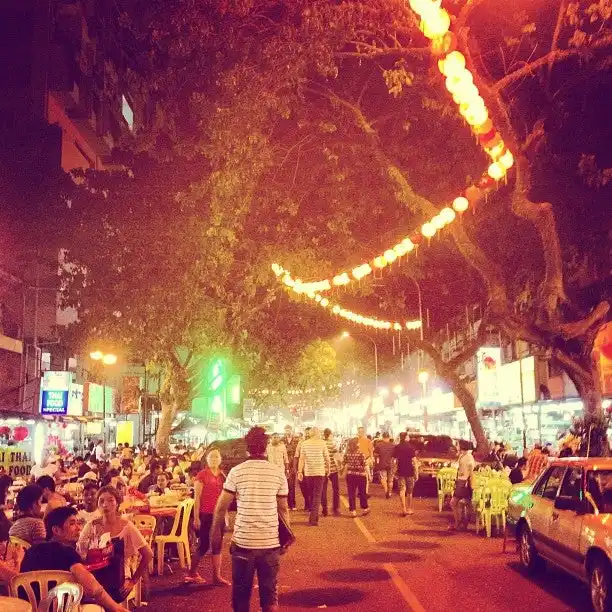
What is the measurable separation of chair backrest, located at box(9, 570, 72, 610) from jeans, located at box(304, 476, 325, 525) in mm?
10818

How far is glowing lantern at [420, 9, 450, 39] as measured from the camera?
8.66 metres

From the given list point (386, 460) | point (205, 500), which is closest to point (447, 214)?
point (205, 500)

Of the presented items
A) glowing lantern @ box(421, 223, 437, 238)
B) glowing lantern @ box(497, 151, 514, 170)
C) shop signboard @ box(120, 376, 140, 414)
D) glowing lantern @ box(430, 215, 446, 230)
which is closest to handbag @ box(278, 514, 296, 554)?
glowing lantern @ box(497, 151, 514, 170)

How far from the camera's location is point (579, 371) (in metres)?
16.3

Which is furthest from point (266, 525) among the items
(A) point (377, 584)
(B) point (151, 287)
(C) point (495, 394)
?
(C) point (495, 394)

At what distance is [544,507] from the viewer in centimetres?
1016

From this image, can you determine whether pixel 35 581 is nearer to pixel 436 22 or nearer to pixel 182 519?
pixel 182 519

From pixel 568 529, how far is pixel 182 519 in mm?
5820

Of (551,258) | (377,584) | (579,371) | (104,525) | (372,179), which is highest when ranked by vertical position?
(372,179)

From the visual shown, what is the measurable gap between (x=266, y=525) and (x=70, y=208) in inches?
749

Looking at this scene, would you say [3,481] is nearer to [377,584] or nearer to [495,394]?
[377,584]

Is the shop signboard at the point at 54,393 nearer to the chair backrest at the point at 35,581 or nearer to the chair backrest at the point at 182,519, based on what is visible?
the chair backrest at the point at 182,519

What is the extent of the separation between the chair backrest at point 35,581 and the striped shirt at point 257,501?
4.81ft

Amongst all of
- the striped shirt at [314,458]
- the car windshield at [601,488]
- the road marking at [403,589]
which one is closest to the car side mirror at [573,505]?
the car windshield at [601,488]
